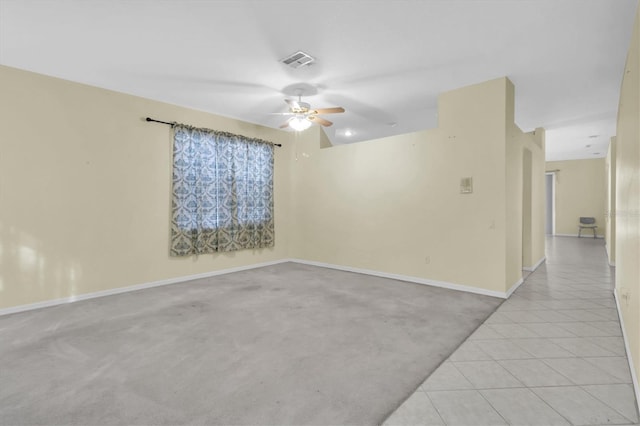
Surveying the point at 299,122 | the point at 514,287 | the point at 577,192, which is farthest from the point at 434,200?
the point at 577,192

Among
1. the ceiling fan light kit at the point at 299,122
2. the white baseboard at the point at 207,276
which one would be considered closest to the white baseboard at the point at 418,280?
the white baseboard at the point at 207,276

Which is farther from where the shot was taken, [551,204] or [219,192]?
[551,204]

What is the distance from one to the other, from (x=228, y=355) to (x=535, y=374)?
7.24ft

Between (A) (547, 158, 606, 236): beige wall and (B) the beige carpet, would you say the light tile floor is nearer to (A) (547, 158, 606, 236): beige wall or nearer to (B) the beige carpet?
(B) the beige carpet

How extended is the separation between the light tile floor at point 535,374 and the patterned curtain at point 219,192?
3987mm

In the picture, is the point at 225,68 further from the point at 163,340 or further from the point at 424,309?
the point at 424,309

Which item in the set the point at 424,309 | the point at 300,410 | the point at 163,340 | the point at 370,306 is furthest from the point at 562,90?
A: the point at 163,340

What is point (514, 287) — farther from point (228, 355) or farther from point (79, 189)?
point (79, 189)

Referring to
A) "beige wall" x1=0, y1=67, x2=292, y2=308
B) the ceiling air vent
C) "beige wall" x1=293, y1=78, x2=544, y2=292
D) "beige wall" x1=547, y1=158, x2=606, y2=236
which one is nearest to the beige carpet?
"beige wall" x1=0, y1=67, x2=292, y2=308

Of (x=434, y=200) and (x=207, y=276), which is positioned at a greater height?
(x=434, y=200)

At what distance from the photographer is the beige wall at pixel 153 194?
138 inches

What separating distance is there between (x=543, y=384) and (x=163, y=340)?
2.88 m

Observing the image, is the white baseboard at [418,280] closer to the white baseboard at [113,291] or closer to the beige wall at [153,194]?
the beige wall at [153,194]

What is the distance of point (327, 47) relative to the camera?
3.07m
